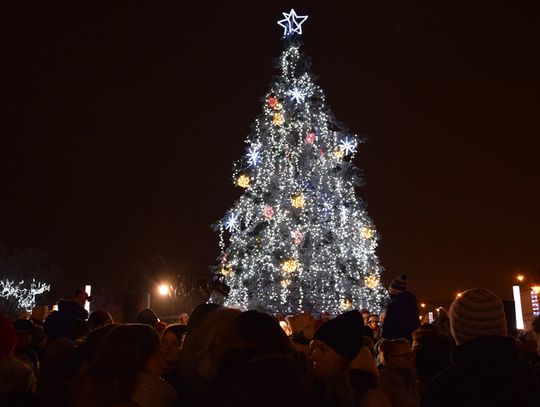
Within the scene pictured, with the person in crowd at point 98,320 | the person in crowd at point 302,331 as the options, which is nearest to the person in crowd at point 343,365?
the person in crowd at point 302,331

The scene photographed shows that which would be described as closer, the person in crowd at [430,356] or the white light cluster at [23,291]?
the person in crowd at [430,356]

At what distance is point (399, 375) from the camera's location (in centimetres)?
569

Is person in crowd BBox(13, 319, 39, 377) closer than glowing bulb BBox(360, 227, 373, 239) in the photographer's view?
Yes

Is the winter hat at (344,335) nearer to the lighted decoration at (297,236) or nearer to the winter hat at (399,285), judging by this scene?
the winter hat at (399,285)

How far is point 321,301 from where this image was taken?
971 inches

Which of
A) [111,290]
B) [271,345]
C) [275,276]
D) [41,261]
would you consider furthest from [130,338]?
[111,290]

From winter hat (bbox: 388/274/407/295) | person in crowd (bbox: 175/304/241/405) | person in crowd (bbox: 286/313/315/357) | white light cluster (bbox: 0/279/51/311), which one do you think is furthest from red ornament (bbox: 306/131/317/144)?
white light cluster (bbox: 0/279/51/311)

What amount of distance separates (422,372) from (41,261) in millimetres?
81192

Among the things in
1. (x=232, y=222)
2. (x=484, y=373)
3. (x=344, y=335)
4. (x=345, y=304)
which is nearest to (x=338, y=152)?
(x=232, y=222)

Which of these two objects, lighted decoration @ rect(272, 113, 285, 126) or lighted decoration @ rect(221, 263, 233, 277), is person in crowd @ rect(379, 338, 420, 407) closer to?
lighted decoration @ rect(221, 263, 233, 277)

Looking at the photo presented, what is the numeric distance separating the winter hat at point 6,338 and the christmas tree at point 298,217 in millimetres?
20367

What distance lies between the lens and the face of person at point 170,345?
6262 millimetres

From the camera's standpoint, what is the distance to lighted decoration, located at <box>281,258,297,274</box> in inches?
964

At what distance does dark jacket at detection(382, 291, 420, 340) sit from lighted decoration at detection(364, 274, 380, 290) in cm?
1768
